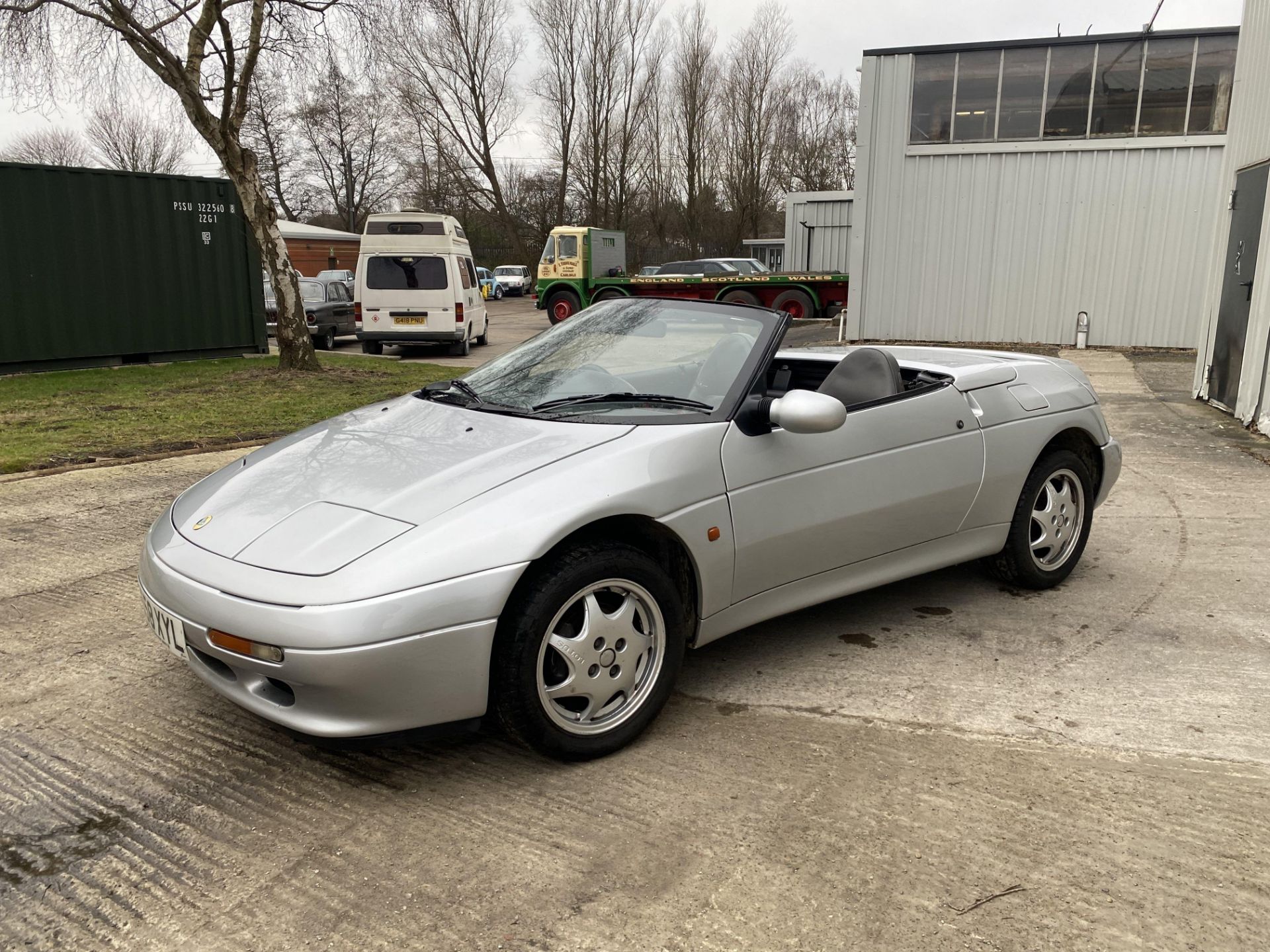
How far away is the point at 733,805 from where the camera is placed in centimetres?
259

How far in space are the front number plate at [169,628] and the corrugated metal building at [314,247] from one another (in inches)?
1493

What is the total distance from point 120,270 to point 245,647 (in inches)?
551

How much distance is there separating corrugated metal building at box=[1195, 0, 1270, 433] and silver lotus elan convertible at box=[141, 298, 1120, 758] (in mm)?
5759

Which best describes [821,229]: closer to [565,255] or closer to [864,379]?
[565,255]

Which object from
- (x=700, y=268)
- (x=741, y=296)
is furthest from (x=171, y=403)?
(x=700, y=268)

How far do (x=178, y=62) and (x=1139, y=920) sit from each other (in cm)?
1458

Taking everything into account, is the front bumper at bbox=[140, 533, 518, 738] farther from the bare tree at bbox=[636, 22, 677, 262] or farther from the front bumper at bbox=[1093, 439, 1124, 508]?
the bare tree at bbox=[636, 22, 677, 262]

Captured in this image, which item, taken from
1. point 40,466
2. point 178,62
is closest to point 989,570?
point 40,466

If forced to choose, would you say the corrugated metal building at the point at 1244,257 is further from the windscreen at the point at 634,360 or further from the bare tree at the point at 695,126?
the bare tree at the point at 695,126

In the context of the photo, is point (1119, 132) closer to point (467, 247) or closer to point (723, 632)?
point (467, 247)

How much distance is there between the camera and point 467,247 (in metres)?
19.3

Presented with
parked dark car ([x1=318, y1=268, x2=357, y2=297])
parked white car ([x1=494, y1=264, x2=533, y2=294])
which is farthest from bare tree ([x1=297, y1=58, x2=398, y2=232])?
parked dark car ([x1=318, y1=268, x2=357, y2=297])

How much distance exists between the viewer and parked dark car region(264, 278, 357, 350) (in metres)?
19.0

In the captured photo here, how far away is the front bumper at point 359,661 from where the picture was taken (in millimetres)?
2363
